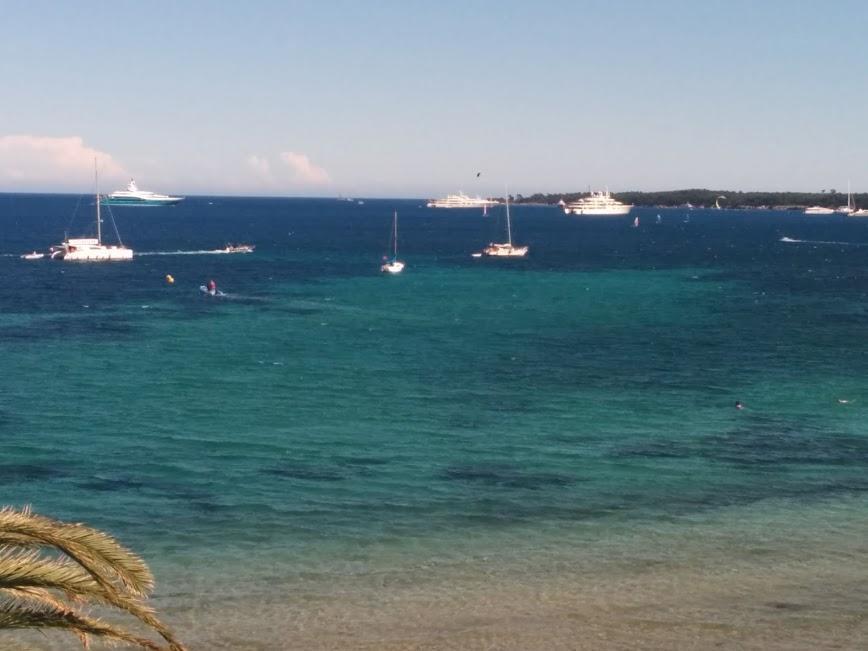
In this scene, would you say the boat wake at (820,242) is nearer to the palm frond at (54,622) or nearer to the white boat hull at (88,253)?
the white boat hull at (88,253)

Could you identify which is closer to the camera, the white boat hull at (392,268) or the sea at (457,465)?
the sea at (457,465)

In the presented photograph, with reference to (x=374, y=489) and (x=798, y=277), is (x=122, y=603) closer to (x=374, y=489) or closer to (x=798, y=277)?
(x=374, y=489)

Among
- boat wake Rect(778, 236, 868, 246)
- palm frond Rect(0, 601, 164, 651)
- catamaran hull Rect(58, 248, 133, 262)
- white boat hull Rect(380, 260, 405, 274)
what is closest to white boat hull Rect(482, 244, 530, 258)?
white boat hull Rect(380, 260, 405, 274)

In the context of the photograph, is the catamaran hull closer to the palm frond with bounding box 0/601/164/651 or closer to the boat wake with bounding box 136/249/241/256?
the boat wake with bounding box 136/249/241/256

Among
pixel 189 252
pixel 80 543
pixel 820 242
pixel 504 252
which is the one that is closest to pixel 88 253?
pixel 189 252

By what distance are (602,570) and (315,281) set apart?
236 feet

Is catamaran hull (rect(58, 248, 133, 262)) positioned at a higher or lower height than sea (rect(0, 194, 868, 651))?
higher

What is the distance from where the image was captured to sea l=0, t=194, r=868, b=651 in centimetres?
2278

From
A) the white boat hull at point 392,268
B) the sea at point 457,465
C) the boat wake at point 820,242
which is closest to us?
the sea at point 457,465

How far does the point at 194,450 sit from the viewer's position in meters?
35.4

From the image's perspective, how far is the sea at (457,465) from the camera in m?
22.8

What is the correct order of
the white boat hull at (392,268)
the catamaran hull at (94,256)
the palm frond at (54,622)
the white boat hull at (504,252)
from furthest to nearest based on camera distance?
the white boat hull at (504,252)
the catamaran hull at (94,256)
the white boat hull at (392,268)
the palm frond at (54,622)

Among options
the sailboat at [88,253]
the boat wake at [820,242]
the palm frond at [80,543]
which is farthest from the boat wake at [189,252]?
the palm frond at [80,543]

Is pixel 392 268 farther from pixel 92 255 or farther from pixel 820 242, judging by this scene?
pixel 820 242
